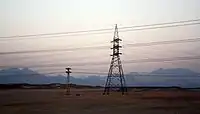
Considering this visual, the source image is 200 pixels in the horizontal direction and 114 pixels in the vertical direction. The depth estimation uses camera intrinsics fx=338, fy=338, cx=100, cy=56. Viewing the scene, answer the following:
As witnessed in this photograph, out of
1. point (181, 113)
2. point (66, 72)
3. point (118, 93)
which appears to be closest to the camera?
point (181, 113)

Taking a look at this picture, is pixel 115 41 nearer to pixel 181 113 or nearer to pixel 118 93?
pixel 118 93

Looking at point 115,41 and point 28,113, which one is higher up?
point 115,41

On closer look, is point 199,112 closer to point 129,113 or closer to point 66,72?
point 129,113

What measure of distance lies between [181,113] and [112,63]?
22294mm

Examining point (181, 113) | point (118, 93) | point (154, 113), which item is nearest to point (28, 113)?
point (154, 113)

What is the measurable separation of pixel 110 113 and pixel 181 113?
5602mm

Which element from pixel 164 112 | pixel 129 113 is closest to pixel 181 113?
pixel 164 112

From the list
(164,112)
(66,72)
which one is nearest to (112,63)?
(66,72)

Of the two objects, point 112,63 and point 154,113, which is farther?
point 112,63

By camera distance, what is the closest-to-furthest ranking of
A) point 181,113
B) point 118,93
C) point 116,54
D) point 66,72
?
point 181,113
point 116,54
point 118,93
point 66,72

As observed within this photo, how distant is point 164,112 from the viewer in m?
27.5

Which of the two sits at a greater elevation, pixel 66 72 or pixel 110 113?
pixel 66 72

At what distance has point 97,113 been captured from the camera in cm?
2703

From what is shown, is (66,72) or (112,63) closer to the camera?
(112,63)
